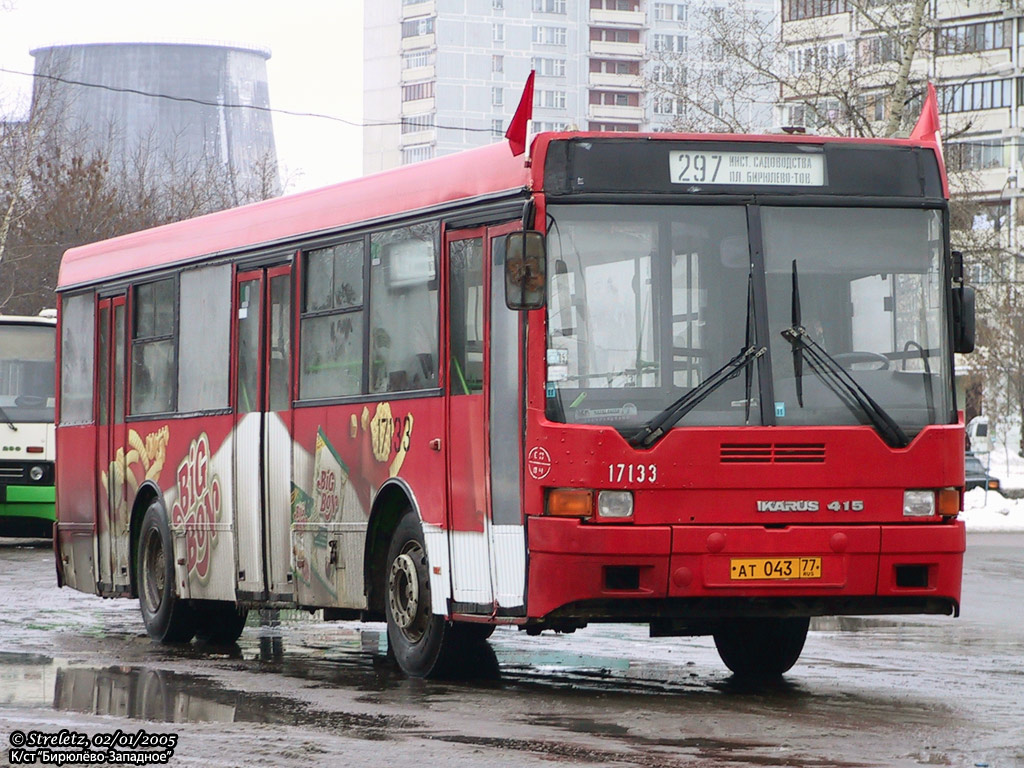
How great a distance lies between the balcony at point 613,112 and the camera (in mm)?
151125

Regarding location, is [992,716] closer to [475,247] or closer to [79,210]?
[475,247]

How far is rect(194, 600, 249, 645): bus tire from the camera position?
15.4 metres

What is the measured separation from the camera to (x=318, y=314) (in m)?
13.2

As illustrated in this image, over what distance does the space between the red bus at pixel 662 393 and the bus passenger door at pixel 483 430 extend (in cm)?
2

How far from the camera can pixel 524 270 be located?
34.3 ft

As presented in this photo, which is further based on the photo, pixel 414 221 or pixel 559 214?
pixel 414 221

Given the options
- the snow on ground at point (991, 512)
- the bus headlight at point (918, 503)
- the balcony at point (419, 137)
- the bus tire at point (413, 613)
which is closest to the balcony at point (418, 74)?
the balcony at point (419, 137)

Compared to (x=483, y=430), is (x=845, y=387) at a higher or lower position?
higher

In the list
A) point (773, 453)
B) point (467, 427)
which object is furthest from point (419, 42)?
point (773, 453)

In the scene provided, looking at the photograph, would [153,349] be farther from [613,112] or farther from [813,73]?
[613,112]

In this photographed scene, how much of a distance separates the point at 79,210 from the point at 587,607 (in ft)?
149

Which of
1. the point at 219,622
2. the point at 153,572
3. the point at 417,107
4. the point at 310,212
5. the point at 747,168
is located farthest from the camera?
the point at 417,107

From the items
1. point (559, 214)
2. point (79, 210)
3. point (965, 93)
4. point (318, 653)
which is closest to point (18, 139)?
point (79, 210)

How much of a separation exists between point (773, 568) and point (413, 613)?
224 cm
